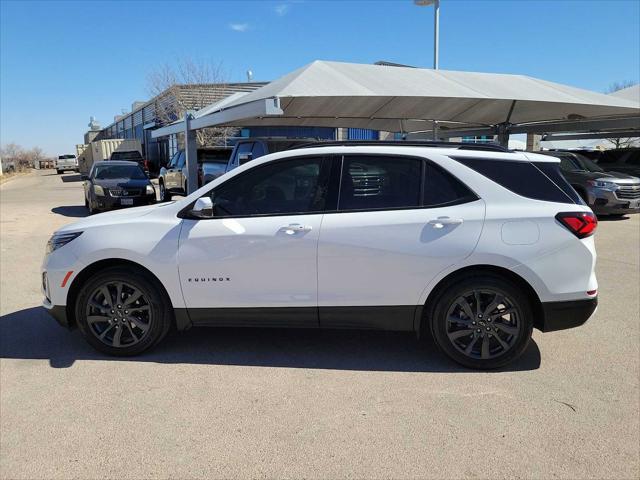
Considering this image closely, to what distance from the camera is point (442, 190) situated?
12.9ft

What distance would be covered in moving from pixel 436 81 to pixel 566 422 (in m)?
10.4

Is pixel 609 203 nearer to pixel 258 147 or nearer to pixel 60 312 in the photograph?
pixel 258 147

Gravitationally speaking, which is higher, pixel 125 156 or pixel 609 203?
pixel 125 156

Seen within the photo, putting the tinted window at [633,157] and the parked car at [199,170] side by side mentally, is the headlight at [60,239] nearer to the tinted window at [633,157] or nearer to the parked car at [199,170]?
the parked car at [199,170]

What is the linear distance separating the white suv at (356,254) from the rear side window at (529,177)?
11 millimetres

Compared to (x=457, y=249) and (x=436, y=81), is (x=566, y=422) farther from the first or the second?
(x=436, y=81)

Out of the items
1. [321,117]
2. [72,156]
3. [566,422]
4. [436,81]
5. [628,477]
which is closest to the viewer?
[628,477]

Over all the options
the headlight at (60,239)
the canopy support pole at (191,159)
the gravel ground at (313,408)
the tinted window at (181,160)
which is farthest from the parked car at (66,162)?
the headlight at (60,239)

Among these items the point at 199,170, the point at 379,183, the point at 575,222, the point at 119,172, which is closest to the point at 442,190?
the point at 379,183

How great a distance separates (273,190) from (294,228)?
16.5 inches

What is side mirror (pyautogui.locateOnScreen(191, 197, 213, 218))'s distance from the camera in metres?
3.90

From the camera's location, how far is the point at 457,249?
3760mm

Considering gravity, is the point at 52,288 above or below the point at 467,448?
above

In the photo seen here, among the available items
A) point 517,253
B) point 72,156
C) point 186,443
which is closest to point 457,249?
point 517,253
